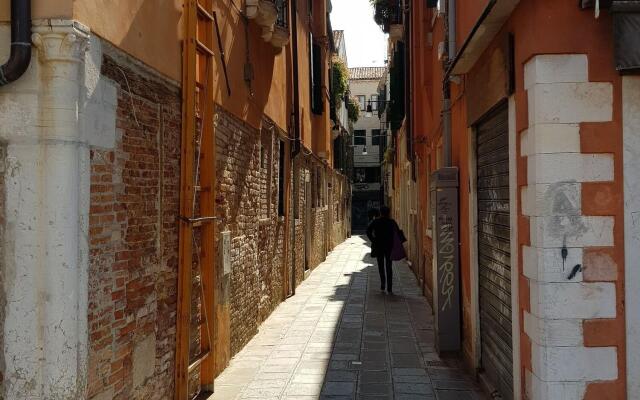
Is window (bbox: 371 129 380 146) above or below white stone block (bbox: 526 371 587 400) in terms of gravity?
above

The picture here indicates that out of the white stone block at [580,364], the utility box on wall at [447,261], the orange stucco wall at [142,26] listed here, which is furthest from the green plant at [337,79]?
the white stone block at [580,364]

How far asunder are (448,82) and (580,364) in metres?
4.73

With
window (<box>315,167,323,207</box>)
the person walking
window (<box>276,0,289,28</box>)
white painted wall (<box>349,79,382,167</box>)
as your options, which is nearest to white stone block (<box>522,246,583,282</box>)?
window (<box>276,0,289,28</box>)

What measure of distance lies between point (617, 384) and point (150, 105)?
141 inches

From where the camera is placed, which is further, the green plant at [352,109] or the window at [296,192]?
the green plant at [352,109]

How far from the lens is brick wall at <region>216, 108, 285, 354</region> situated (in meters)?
6.67

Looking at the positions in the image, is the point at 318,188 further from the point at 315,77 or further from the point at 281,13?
the point at 281,13

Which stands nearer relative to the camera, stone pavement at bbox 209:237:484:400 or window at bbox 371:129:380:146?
stone pavement at bbox 209:237:484:400

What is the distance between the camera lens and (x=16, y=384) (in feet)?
10.5

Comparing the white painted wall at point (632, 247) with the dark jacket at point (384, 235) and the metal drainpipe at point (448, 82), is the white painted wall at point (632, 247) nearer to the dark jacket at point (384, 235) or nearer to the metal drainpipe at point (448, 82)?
the metal drainpipe at point (448, 82)

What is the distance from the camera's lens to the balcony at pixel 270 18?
756 centimetres

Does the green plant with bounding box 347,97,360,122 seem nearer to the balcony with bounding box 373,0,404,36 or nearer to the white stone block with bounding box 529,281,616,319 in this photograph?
the balcony with bounding box 373,0,404,36

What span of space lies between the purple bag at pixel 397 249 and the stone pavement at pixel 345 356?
75cm

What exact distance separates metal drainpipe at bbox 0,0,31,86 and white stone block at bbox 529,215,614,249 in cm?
306
